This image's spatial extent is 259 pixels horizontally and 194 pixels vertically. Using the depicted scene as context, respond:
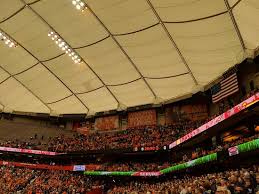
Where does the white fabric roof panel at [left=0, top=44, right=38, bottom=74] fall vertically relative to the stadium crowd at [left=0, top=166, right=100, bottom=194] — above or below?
above

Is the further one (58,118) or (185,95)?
(58,118)

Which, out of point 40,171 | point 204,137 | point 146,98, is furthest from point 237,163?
point 40,171

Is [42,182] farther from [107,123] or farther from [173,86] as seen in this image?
[173,86]

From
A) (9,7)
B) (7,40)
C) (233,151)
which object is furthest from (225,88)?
(7,40)

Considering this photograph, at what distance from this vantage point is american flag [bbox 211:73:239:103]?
28.4m

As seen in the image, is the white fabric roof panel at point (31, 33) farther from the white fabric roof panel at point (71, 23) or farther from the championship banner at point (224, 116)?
the championship banner at point (224, 116)

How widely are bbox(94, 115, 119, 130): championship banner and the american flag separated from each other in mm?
15976

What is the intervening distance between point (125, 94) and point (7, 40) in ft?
48.0

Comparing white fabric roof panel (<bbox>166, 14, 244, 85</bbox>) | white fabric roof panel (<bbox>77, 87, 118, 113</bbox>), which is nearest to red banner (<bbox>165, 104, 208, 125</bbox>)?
white fabric roof panel (<bbox>166, 14, 244, 85</bbox>)

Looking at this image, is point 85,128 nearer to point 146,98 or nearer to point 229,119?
point 146,98

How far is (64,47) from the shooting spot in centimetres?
3250

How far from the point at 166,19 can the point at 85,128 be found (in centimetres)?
2515

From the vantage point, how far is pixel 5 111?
46031 millimetres

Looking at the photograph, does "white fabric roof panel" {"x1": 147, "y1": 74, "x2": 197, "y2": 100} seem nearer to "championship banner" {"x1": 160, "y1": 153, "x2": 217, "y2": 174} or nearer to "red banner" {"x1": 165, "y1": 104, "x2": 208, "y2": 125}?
"red banner" {"x1": 165, "y1": 104, "x2": 208, "y2": 125}
